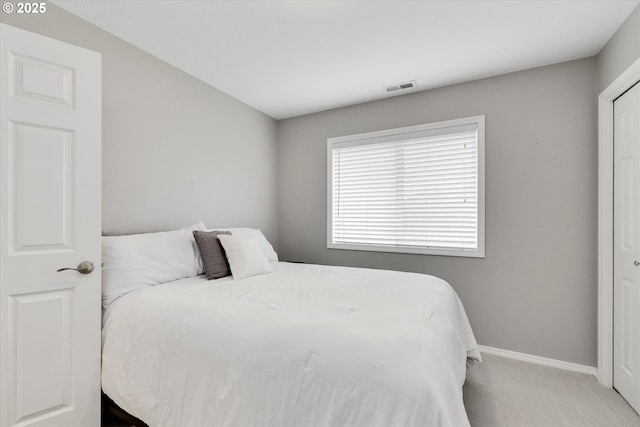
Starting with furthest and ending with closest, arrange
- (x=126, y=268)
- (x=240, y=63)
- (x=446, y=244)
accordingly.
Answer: (x=446, y=244) < (x=240, y=63) < (x=126, y=268)

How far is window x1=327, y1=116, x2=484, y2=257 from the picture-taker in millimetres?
2885

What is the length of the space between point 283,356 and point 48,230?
1413 mm

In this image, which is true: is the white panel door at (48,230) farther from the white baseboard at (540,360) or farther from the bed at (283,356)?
the white baseboard at (540,360)

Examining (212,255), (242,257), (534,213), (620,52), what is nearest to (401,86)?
(620,52)

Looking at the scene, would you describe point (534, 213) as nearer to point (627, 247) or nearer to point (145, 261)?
point (627, 247)

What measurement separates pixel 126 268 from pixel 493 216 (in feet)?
9.97

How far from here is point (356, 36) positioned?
85.7 inches

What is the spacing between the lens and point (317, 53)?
7.89ft

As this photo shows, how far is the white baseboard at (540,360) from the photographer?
7.98 feet

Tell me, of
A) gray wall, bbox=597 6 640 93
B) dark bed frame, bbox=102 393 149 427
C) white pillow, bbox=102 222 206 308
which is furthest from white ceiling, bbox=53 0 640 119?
dark bed frame, bbox=102 393 149 427

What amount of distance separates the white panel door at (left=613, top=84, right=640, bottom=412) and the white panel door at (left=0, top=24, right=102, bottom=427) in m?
3.40

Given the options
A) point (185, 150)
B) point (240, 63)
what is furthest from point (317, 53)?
point (185, 150)

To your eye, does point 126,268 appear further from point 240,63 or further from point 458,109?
point 458,109

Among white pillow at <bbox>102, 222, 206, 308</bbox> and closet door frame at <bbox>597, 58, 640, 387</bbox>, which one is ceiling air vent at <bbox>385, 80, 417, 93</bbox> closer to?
closet door frame at <bbox>597, 58, 640, 387</bbox>
